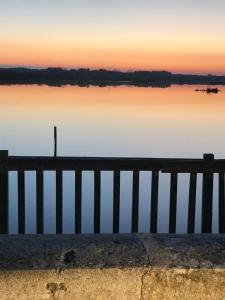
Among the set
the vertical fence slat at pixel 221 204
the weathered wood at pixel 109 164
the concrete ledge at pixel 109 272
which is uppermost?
the concrete ledge at pixel 109 272

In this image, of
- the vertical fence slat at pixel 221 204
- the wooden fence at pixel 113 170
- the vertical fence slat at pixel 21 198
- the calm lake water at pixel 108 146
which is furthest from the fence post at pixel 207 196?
the calm lake water at pixel 108 146

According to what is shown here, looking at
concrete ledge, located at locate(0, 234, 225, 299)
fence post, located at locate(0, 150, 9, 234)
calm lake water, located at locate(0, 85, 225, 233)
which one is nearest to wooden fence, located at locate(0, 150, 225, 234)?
fence post, located at locate(0, 150, 9, 234)

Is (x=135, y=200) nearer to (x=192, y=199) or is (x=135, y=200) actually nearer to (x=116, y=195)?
(x=116, y=195)

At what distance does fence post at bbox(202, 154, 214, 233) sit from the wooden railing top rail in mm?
30

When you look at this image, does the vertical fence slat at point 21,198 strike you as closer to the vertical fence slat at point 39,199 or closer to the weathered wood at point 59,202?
the vertical fence slat at point 39,199

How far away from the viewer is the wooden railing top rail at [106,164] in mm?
5820

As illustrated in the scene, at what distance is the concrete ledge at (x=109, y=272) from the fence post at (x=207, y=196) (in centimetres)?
381

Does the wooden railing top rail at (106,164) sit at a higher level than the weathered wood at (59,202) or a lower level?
higher

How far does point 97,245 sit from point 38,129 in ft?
138

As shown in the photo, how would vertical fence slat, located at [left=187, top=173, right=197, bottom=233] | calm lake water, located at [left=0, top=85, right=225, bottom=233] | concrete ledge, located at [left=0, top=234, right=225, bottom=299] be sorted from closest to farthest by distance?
concrete ledge, located at [left=0, top=234, right=225, bottom=299] → vertical fence slat, located at [left=187, top=173, right=197, bottom=233] → calm lake water, located at [left=0, top=85, right=225, bottom=233]

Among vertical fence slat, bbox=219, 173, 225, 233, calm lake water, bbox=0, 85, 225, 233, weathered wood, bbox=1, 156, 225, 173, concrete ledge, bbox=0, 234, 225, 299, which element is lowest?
calm lake water, bbox=0, 85, 225, 233

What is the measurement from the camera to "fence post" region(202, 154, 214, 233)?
19.7 feet

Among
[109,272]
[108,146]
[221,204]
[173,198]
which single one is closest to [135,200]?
[173,198]

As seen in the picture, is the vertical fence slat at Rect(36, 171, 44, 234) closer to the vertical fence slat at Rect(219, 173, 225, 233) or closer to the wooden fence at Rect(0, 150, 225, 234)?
the wooden fence at Rect(0, 150, 225, 234)
